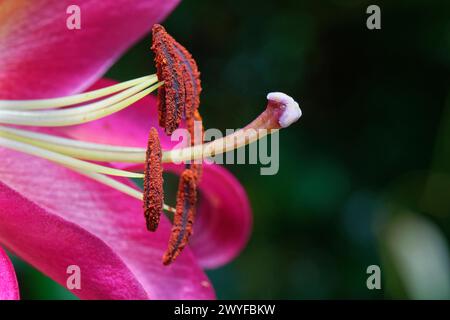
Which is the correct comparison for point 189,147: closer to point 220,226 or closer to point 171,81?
point 171,81

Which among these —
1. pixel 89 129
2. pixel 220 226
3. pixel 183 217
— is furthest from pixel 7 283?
pixel 220 226

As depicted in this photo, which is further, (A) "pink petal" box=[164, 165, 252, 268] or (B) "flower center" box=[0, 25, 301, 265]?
(A) "pink petal" box=[164, 165, 252, 268]

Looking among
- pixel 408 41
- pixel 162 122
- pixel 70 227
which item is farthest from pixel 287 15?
pixel 70 227

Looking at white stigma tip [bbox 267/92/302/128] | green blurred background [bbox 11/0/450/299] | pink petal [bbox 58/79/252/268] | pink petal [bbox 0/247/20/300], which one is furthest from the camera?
green blurred background [bbox 11/0/450/299]

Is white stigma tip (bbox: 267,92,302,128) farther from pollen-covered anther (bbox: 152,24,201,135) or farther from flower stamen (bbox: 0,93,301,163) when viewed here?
pollen-covered anther (bbox: 152,24,201,135)

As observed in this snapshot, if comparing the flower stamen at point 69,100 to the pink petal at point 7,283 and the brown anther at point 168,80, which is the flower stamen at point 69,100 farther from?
the pink petal at point 7,283

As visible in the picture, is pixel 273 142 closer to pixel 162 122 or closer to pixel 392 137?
pixel 392 137

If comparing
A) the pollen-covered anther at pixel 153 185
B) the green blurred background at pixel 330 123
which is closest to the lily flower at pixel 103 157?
the pollen-covered anther at pixel 153 185

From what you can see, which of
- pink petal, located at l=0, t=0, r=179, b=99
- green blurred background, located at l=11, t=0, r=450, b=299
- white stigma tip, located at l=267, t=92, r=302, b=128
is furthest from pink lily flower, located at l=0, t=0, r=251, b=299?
green blurred background, located at l=11, t=0, r=450, b=299
